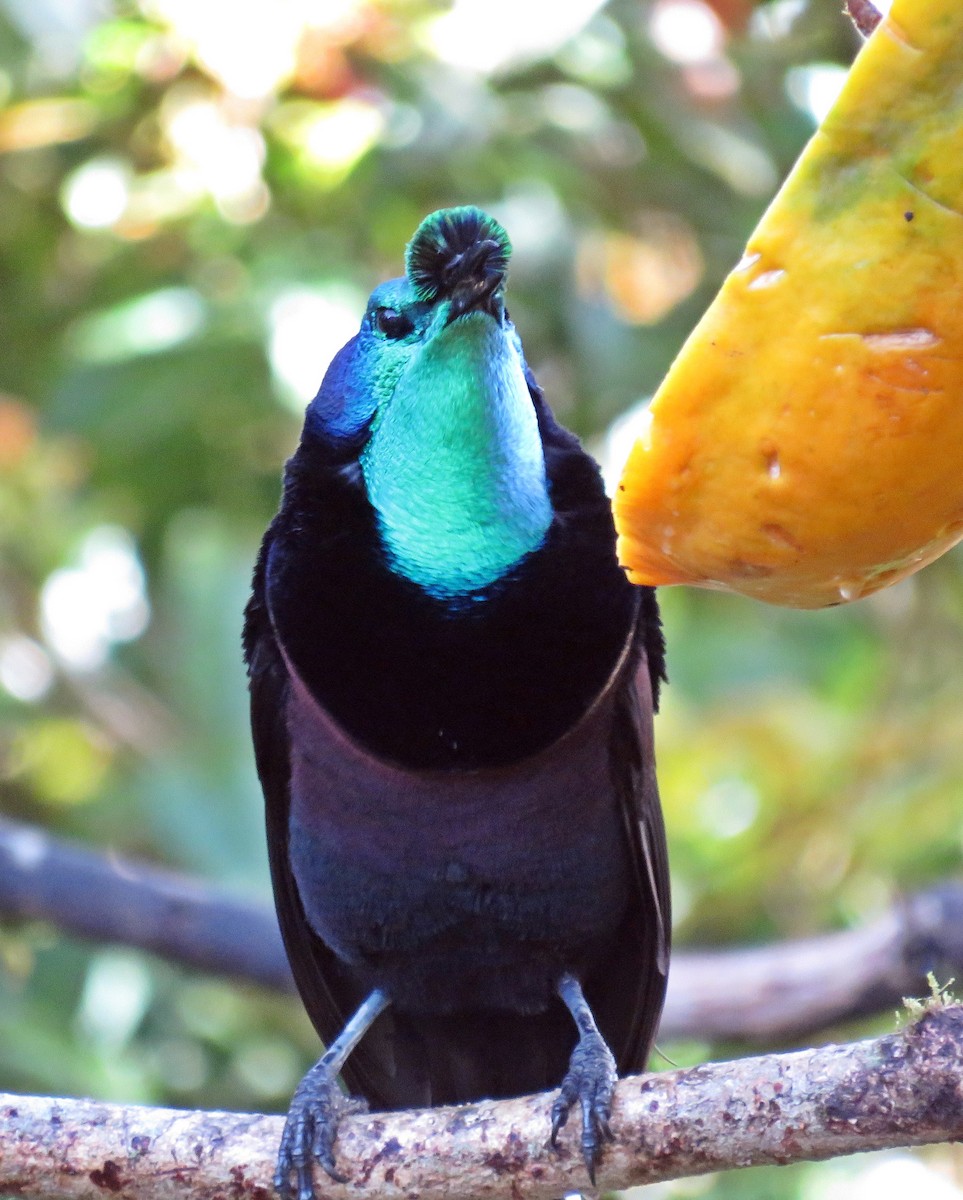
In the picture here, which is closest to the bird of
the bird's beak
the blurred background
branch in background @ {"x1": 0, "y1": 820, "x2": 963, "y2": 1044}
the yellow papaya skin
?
the bird's beak

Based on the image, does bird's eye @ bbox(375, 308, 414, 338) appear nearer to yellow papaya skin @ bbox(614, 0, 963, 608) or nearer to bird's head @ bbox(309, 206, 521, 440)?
bird's head @ bbox(309, 206, 521, 440)

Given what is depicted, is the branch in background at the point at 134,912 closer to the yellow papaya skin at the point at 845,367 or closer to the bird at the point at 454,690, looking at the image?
the bird at the point at 454,690

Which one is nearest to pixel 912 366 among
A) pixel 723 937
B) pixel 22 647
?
pixel 723 937

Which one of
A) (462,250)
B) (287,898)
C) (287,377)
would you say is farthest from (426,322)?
(287,377)

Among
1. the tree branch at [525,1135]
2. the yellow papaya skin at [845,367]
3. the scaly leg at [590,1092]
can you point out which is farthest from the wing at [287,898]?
the yellow papaya skin at [845,367]

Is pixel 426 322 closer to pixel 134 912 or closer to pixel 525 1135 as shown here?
pixel 525 1135

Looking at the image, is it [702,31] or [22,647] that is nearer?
[702,31]

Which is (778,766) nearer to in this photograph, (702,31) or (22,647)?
(702,31)

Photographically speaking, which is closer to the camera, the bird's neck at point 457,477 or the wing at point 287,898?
the bird's neck at point 457,477
